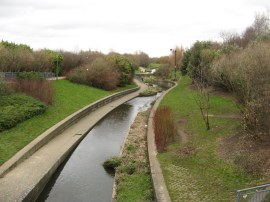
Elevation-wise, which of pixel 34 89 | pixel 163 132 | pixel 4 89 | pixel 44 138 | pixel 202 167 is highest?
pixel 4 89

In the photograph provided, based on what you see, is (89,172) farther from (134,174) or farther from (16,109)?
(16,109)

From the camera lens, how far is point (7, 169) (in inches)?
480

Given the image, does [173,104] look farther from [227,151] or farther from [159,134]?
[227,151]

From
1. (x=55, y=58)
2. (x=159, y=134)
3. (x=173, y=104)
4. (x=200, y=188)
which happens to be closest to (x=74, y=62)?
(x=55, y=58)

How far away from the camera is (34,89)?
932 inches

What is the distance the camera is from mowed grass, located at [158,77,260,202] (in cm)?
971

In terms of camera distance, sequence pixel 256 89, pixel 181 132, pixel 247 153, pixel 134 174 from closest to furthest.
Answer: pixel 247 153, pixel 134 174, pixel 256 89, pixel 181 132

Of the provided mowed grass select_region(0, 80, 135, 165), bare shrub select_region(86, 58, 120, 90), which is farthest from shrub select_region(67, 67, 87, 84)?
mowed grass select_region(0, 80, 135, 165)

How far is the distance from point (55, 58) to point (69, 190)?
30.7 m

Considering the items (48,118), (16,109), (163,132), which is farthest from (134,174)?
(48,118)

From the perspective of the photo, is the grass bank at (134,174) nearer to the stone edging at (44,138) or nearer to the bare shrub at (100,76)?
the stone edging at (44,138)

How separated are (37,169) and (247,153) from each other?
24.3 ft

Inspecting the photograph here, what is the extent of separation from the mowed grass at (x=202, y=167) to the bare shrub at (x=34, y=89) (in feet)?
32.6

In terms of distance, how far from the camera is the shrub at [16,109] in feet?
55.3
